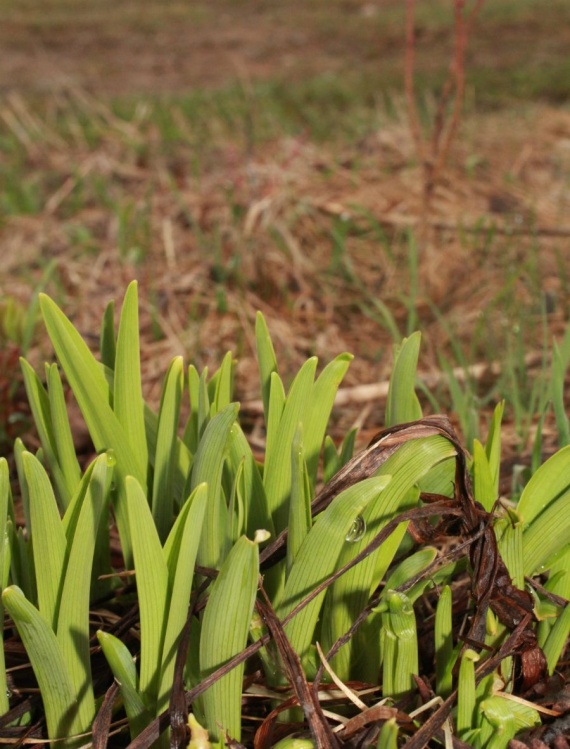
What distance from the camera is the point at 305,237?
3.08 meters

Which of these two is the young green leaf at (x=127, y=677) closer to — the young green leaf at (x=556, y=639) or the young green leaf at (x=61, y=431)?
the young green leaf at (x=61, y=431)

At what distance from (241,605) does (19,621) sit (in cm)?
23

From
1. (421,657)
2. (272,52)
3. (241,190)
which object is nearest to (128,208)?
(241,190)

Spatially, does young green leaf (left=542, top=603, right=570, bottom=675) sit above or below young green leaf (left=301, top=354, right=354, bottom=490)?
below

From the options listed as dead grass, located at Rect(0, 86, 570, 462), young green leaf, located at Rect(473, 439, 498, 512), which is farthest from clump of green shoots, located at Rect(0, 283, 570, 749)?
dead grass, located at Rect(0, 86, 570, 462)

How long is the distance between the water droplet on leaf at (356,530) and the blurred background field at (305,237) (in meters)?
0.58

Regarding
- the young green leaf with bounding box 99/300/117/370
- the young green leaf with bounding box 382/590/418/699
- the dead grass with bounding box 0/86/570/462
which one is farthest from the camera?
the dead grass with bounding box 0/86/570/462

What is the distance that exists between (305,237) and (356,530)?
2.26 metres

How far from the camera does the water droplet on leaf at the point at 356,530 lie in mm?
917

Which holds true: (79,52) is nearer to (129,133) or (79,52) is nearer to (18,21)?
(18,21)

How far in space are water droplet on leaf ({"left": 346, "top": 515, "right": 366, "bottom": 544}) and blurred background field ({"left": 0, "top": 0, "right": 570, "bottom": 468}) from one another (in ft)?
1.89

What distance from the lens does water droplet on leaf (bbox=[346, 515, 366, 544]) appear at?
917 millimetres

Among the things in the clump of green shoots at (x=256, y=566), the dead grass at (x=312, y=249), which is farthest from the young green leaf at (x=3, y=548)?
the dead grass at (x=312, y=249)

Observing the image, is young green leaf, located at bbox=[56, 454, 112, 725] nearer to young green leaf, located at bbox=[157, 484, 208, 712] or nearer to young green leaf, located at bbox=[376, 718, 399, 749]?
young green leaf, located at bbox=[157, 484, 208, 712]
